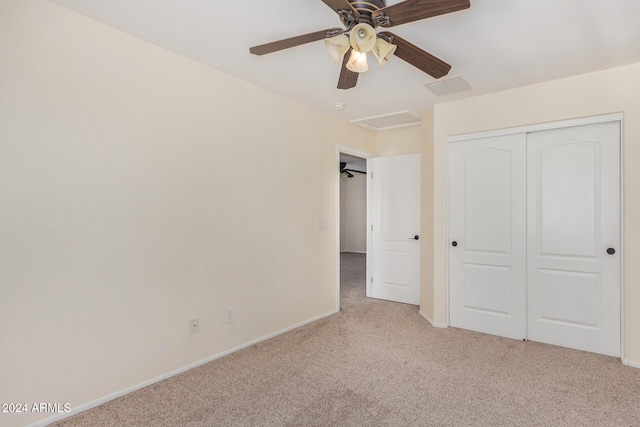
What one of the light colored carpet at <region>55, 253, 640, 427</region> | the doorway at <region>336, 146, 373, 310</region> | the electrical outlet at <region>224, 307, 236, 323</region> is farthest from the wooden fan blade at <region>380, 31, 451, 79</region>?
the doorway at <region>336, 146, 373, 310</region>

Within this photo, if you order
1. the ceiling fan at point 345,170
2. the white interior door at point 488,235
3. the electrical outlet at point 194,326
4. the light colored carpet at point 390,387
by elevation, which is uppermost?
the ceiling fan at point 345,170

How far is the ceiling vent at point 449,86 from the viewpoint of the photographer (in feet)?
10.1

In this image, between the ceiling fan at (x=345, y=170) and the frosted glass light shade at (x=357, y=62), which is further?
the ceiling fan at (x=345, y=170)

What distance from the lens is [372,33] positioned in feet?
5.49

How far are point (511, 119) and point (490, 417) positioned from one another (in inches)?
103

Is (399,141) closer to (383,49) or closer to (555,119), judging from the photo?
(555,119)

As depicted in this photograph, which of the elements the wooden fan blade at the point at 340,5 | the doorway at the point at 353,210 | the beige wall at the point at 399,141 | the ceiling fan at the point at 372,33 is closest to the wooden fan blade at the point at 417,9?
the ceiling fan at the point at 372,33

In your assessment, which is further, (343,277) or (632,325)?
(343,277)

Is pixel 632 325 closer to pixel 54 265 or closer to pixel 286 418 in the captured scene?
pixel 286 418

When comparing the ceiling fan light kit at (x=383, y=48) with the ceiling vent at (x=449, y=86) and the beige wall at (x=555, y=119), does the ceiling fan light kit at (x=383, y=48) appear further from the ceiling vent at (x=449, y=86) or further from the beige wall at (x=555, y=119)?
the beige wall at (x=555, y=119)

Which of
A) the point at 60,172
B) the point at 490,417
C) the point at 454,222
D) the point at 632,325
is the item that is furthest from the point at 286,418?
the point at 632,325

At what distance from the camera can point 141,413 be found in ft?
6.89

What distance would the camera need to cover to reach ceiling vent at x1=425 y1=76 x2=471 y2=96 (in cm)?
308

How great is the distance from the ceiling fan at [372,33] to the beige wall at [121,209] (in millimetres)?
1014
